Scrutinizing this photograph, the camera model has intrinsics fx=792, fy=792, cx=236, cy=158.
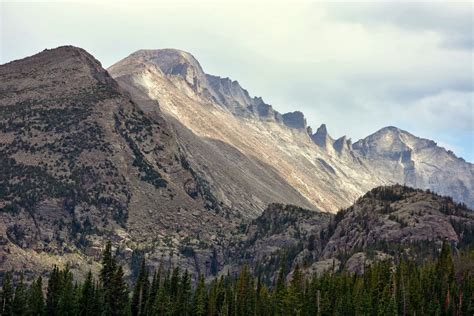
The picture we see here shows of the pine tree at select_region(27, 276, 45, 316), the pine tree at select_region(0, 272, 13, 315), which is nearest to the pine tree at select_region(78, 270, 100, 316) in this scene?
the pine tree at select_region(27, 276, 45, 316)

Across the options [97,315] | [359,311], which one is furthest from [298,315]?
[97,315]

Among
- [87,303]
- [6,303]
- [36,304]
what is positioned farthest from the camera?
[87,303]

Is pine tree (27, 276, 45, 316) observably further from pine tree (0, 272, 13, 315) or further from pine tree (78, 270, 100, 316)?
pine tree (78, 270, 100, 316)

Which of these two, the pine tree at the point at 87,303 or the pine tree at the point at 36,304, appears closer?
the pine tree at the point at 36,304

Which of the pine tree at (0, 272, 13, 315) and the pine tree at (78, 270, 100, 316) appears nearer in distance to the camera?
the pine tree at (0, 272, 13, 315)

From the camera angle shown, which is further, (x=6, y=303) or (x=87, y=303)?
(x=87, y=303)

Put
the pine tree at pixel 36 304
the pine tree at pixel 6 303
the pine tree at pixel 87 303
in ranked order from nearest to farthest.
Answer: the pine tree at pixel 6 303
the pine tree at pixel 36 304
the pine tree at pixel 87 303

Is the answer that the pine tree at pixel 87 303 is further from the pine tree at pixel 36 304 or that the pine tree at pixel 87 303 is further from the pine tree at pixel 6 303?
the pine tree at pixel 6 303

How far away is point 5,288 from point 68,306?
16096mm

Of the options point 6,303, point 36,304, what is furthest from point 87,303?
point 6,303

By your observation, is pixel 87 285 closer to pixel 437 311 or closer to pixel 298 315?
pixel 298 315

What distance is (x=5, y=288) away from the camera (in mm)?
194250

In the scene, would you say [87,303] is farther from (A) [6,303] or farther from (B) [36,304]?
(A) [6,303]

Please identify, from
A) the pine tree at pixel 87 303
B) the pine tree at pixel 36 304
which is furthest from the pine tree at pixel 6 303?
the pine tree at pixel 87 303
